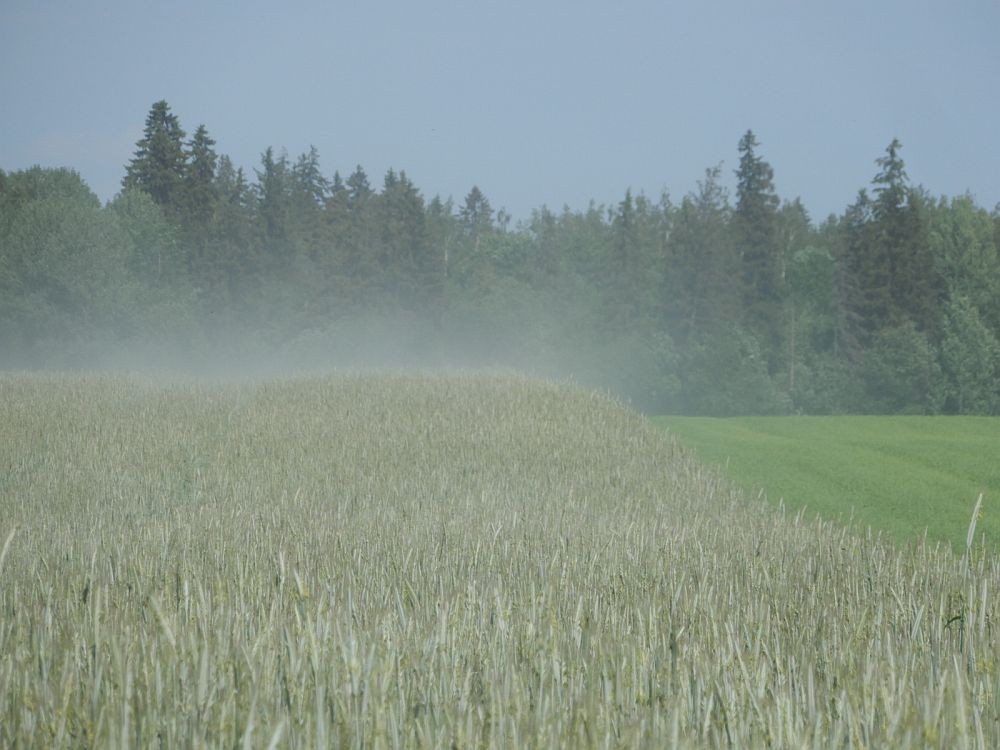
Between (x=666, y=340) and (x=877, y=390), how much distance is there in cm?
1003

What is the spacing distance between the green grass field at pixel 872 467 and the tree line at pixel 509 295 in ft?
68.5

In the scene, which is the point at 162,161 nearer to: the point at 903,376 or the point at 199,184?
the point at 199,184

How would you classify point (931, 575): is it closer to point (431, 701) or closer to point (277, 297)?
point (431, 701)

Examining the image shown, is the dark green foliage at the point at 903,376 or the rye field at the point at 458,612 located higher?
the dark green foliage at the point at 903,376

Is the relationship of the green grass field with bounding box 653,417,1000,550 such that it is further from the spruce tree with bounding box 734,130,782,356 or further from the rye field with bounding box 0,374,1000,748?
the spruce tree with bounding box 734,130,782,356

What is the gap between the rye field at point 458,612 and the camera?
2328mm

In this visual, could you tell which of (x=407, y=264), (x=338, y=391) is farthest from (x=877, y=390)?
(x=338, y=391)

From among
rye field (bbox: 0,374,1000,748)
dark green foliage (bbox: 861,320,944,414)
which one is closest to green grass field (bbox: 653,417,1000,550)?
rye field (bbox: 0,374,1000,748)

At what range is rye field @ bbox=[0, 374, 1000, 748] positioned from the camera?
2.33 metres

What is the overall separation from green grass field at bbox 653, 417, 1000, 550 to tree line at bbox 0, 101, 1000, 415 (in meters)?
20.9

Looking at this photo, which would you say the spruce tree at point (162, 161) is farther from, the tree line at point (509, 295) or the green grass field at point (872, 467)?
the green grass field at point (872, 467)

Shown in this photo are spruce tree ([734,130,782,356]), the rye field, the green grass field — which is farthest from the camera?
spruce tree ([734,130,782,356])

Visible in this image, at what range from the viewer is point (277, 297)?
46.5 meters

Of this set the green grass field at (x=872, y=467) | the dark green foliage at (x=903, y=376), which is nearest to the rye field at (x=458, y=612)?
the green grass field at (x=872, y=467)
